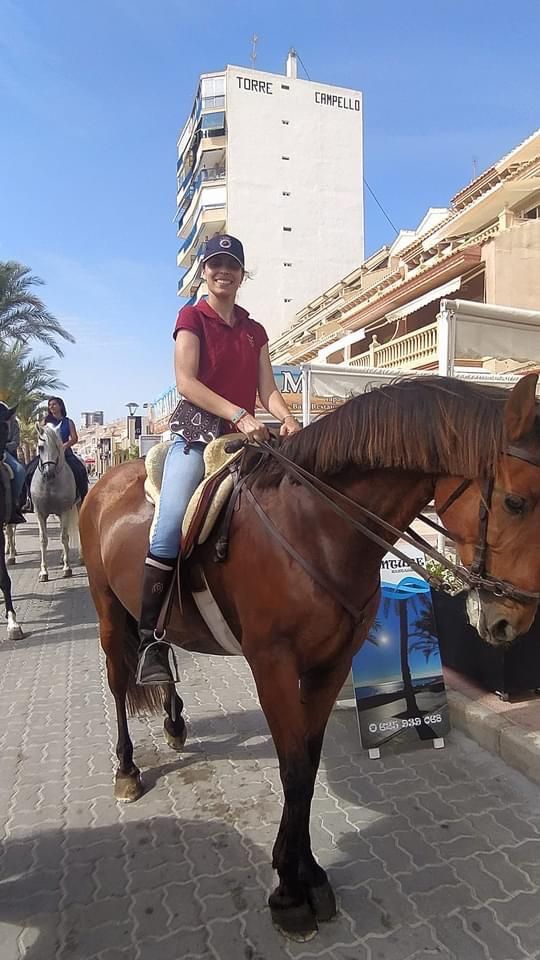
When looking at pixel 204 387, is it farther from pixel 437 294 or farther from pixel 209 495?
pixel 437 294

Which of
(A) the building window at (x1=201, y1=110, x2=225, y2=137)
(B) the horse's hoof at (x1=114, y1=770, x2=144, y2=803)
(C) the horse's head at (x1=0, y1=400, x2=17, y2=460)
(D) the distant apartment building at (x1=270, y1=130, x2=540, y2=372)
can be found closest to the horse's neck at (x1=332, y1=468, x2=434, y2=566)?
(B) the horse's hoof at (x1=114, y1=770, x2=144, y2=803)

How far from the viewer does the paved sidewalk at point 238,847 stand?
2166mm

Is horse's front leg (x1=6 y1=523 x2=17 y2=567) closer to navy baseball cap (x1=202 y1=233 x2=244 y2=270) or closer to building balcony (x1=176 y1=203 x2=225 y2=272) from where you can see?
navy baseball cap (x1=202 y1=233 x2=244 y2=270)

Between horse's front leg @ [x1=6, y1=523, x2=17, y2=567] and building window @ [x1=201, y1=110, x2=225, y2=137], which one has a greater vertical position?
building window @ [x1=201, y1=110, x2=225, y2=137]

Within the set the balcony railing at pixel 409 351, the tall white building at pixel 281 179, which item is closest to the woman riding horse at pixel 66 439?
the balcony railing at pixel 409 351

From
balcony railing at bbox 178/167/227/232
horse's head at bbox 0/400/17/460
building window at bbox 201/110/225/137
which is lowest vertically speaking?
horse's head at bbox 0/400/17/460

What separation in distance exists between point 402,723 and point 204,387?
246 centimetres

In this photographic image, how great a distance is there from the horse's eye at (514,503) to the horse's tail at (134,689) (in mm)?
2501

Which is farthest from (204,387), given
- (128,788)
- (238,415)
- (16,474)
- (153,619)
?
(16,474)

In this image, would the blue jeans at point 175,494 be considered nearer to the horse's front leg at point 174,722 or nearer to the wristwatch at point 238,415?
the wristwatch at point 238,415

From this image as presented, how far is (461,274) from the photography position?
20188 millimetres

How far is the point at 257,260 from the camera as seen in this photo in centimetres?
4734

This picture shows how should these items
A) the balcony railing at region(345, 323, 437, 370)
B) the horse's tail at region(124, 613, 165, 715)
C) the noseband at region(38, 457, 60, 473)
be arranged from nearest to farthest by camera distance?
the horse's tail at region(124, 613, 165, 715) < the noseband at region(38, 457, 60, 473) < the balcony railing at region(345, 323, 437, 370)

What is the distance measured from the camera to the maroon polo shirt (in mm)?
2637
